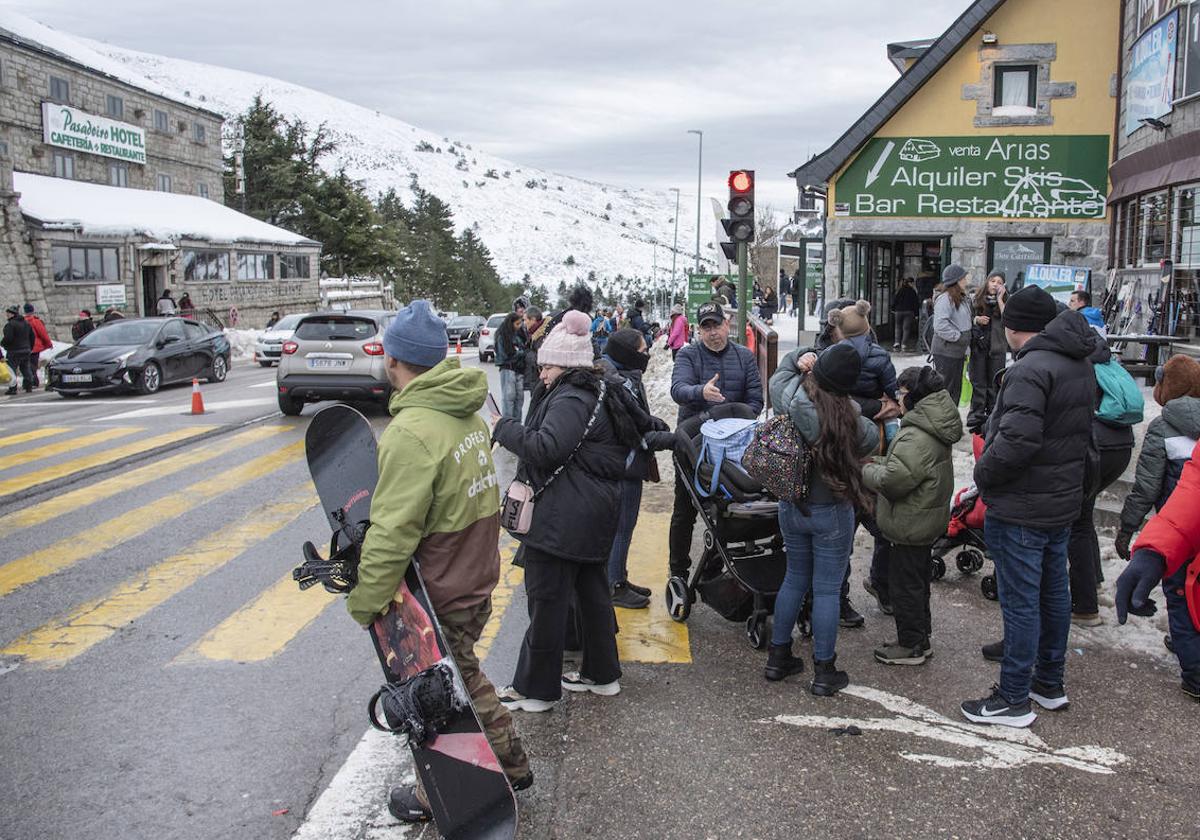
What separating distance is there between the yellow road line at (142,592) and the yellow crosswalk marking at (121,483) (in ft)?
5.62

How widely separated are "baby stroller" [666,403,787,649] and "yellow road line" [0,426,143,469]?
8.56 meters

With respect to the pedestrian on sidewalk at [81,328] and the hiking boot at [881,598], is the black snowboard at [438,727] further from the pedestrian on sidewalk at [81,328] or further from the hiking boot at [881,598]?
the pedestrian on sidewalk at [81,328]

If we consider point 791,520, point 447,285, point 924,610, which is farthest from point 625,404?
point 447,285

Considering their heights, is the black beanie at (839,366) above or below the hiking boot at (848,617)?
above

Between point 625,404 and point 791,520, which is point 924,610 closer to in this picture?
point 791,520

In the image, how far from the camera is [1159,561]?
15.4 ft

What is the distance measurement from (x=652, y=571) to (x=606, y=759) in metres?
3.08

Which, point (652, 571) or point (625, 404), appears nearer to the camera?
point (625, 404)

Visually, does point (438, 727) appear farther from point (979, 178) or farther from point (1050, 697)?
point (979, 178)

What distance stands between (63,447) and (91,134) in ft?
107

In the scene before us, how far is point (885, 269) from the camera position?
21.4 m

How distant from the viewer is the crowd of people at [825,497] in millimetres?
3709

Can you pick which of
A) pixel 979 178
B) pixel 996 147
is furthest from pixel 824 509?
pixel 996 147

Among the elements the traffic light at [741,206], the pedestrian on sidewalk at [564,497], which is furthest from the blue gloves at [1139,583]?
the traffic light at [741,206]
